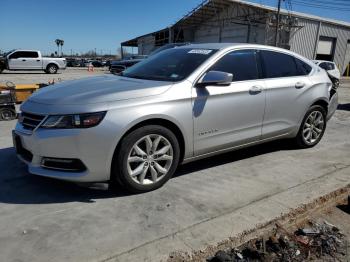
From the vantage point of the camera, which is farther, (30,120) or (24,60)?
(24,60)

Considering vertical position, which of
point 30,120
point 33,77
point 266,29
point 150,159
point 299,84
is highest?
point 266,29

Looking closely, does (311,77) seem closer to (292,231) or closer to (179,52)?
(179,52)

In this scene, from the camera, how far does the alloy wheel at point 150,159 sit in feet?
12.0

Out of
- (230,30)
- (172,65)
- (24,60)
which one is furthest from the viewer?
(230,30)

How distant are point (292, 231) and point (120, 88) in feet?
7.09

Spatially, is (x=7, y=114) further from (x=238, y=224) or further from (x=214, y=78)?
(x=238, y=224)

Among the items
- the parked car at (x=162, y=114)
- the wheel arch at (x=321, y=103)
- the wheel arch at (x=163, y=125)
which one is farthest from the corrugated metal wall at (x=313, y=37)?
the wheel arch at (x=163, y=125)

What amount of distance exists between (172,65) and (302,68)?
2159mm

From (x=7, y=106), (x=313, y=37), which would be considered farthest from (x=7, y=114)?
(x=313, y=37)

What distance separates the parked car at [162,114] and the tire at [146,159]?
0.01 metres

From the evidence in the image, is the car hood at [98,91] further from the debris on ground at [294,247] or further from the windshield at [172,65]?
the debris on ground at [294,247]

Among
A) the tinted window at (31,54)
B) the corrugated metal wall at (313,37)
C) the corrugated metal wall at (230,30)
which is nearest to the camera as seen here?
the tinted window at (31,54)

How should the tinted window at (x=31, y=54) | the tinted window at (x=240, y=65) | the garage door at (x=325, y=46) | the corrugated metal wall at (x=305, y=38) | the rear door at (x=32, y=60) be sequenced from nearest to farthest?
the tinted window at (x=240, y=65) → the rear door at (x=32, y=60) → the tinted window at (x=31, y=54) → the corrugated metal wall at (x=305, y=38) → the garage door at (x=325, y=46)

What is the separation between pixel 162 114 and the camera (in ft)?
12.1
